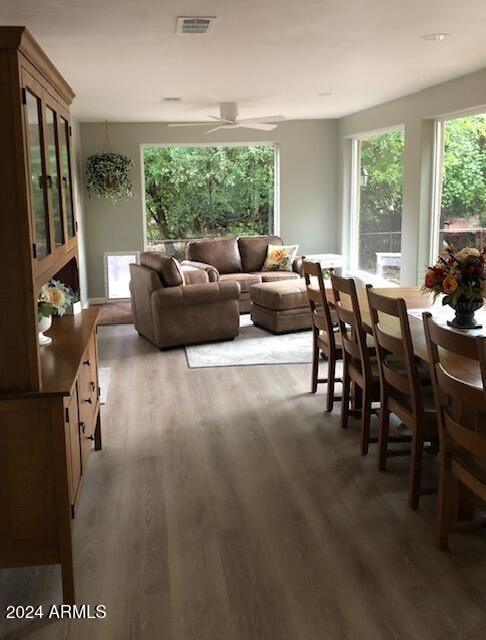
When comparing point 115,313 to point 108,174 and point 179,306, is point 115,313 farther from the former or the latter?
point 179,306

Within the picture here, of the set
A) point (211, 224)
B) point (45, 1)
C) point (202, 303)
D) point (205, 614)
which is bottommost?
Answer: point (205, 614)

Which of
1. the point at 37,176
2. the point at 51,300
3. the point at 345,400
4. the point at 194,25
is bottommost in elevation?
the point at 345,400

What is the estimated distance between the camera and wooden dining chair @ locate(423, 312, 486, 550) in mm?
2451

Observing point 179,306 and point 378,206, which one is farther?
point 378,206

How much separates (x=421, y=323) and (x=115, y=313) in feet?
18.4

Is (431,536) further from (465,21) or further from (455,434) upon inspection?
(465,21)

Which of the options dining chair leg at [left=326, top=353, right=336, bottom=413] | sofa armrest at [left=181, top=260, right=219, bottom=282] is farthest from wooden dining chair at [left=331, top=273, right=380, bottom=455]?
sofa armrest at [left=181, top=260, right=219, bottom=282]

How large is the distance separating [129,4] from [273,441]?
2595 millimetres

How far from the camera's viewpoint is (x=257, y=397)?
16.7 ft

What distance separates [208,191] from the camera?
10102mm

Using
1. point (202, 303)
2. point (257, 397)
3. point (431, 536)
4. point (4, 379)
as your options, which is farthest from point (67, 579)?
point (202, 303)

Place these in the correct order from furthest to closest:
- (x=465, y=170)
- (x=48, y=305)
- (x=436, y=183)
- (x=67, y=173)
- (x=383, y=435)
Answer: (x=436, y=183)
(x=465, y=170)
(x=67, y=173)
(x=383, y=435)
(x=48, y=305)

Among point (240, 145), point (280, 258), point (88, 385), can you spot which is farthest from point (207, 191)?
point (88, 385)

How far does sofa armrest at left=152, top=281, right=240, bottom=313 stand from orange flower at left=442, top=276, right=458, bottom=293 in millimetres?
3519
